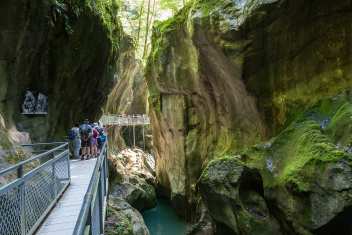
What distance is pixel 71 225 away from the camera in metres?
6.13

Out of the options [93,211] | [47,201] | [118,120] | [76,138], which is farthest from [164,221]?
[93,211]

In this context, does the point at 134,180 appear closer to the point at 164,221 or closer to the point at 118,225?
→ the point at 164,221

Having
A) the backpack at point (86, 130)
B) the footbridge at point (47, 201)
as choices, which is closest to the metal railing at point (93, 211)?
the footbridge at point (47, 201)

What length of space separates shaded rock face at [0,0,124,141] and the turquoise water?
7.65m

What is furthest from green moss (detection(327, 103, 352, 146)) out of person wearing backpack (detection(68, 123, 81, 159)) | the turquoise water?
the turquoise water

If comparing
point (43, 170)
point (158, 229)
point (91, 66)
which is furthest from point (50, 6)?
point (158, 229)

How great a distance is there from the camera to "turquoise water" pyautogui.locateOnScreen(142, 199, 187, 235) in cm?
2025

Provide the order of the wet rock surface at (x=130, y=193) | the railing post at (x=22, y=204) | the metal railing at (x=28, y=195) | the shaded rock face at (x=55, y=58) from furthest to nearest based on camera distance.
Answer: the shaded rock face at (x=55, y=58)
the wet rock surface at (x=130, y=193)
the railing post at (x=22, y=204)
the metal railing at (x=28, y=195)

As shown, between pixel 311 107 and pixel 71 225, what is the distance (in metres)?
8.52

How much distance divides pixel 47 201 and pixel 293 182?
6020mm

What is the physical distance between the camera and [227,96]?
16297mm

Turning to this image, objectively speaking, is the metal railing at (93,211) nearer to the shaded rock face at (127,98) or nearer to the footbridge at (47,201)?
the footbridge at (47,201)

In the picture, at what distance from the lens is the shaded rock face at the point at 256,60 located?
12.3m

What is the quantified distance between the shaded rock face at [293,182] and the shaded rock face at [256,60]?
1674 mm
